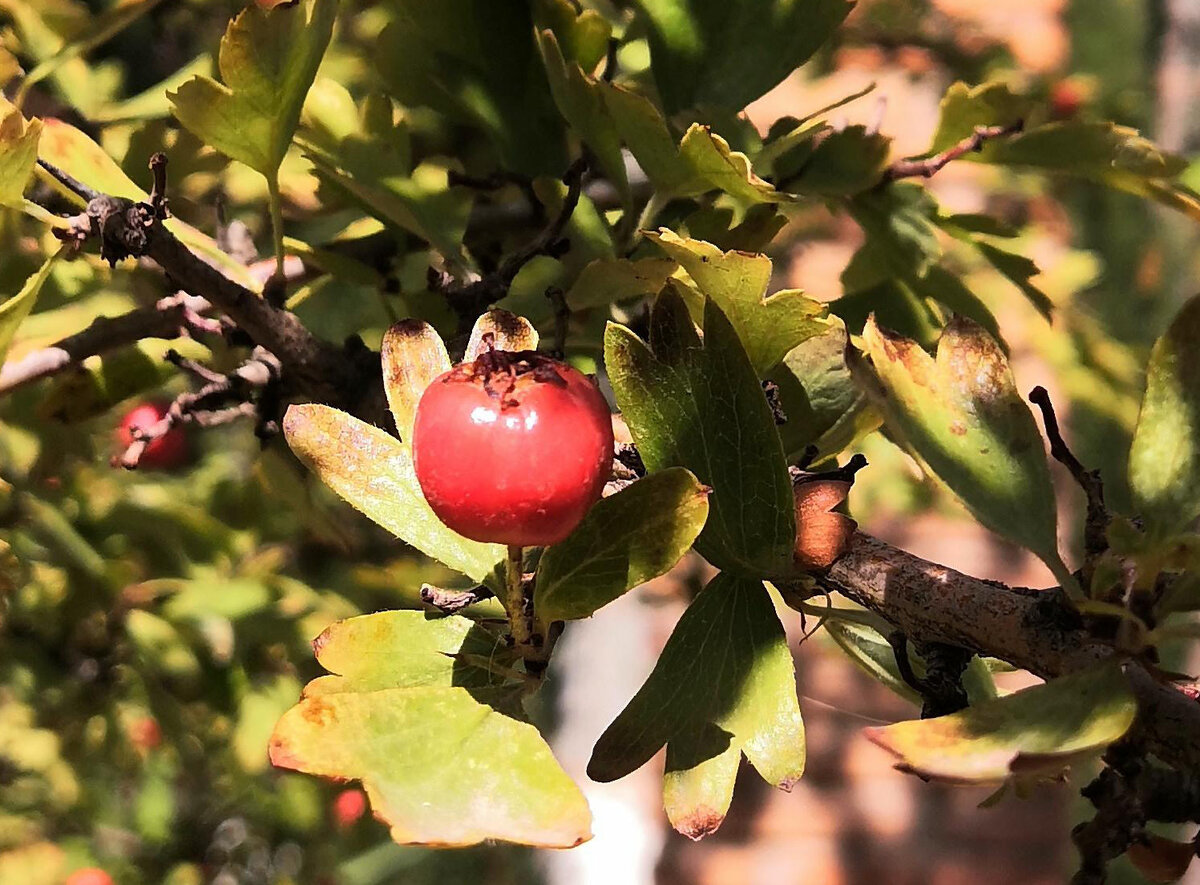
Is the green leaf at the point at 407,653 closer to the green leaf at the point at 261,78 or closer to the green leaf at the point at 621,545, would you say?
the green leaf at the point at 621,545

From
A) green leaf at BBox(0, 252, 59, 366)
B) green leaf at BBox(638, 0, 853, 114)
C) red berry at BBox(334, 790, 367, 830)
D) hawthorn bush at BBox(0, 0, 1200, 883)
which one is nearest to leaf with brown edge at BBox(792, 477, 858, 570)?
hawthorn bush at BBox(0, 0, 1200, 883)

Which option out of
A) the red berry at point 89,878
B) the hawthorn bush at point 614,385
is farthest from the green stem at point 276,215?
the red berry at point 89,878

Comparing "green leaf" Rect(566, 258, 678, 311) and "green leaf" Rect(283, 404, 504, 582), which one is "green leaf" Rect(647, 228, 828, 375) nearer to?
"green leaf" Rect(566, 258, 678, 311)

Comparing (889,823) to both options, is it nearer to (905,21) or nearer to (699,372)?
(905,21)

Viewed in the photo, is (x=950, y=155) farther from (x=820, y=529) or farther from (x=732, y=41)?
(x=820, y=529)

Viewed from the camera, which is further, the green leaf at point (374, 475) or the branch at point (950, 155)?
the branch at point (950, 155)

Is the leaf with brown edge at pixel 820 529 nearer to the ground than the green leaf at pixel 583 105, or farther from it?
nearer to the ground

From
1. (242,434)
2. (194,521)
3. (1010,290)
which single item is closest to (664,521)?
(194,521)
